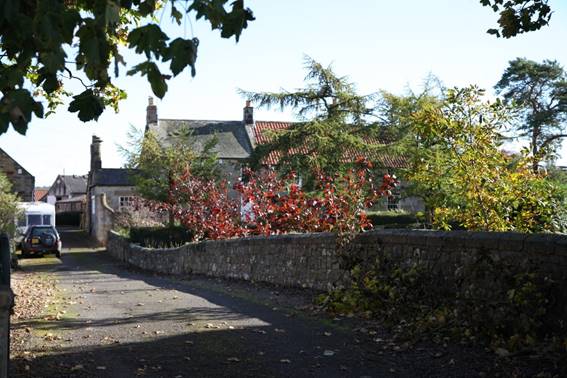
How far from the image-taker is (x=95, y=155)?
175 ft

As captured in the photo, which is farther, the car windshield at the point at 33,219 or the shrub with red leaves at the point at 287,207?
the car windshield at the point at 33,219

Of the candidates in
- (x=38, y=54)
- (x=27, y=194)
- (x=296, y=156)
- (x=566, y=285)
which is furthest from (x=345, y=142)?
(x=27, y=194)

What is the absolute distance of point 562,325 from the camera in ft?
21.9

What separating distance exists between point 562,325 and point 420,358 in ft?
4.88

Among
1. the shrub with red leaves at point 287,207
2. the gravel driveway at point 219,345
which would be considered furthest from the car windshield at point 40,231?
the gravel driveway at point 219,345

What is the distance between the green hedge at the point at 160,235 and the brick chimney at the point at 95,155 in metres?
24.9

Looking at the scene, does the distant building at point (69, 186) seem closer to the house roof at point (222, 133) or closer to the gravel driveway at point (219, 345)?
the house roof at point (222, 133)

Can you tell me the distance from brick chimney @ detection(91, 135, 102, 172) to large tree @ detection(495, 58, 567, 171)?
31.0 meters

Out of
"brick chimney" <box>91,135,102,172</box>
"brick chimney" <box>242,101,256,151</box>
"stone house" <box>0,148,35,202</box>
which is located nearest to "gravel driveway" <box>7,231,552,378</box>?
"stone house" <box>0,148,35,202</box>

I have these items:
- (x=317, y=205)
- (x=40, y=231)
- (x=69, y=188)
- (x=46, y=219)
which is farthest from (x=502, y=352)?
(x=69, y=188)

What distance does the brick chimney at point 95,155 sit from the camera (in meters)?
53.0

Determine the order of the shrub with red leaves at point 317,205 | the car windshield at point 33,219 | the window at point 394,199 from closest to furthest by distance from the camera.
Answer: the shrub with red leaves at point 317,205
the window at point 394,199
the car windshield at point 33,219

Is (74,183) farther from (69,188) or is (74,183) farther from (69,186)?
(69,188)

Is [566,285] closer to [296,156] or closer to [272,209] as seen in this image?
[272,209]
